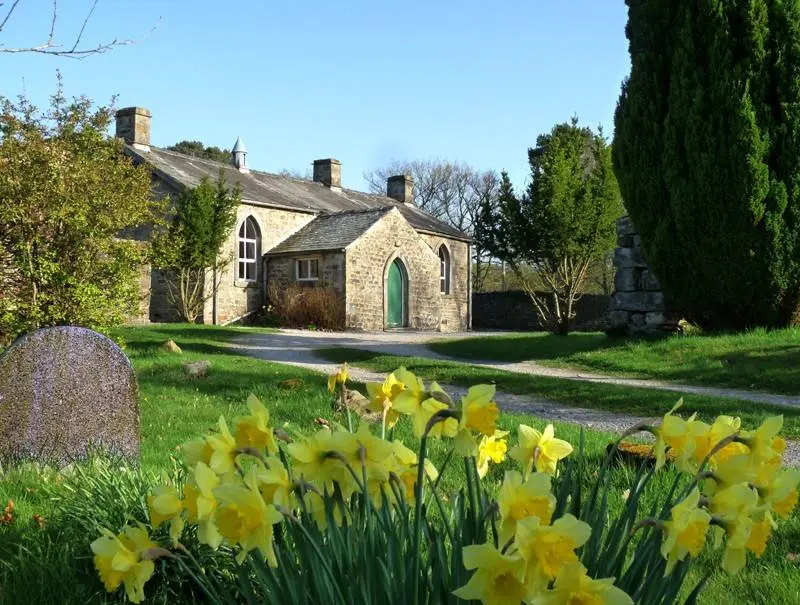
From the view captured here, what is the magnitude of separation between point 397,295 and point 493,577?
28.8 metres

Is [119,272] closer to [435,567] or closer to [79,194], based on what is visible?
[79,194]

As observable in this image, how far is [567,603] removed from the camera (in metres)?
1.35

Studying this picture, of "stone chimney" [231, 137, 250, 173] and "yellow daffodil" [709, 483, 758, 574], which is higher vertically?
"stone chimney" [231, 137, 250, 173]

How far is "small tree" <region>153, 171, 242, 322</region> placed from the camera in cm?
2484

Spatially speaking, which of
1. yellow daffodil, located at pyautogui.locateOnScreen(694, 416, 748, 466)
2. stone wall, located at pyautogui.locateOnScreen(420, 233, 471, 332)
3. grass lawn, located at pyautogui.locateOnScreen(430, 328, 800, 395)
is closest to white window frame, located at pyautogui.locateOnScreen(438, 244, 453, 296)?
stone wall, located at pyautogui.locateOnScreen(420, 233, 471, 332)

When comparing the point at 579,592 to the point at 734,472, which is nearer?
the point at 579,592

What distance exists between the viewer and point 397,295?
98.8 ft

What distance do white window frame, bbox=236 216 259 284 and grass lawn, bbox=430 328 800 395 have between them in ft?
44.0

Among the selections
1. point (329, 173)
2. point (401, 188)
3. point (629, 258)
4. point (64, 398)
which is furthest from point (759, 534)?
point (401, 188)

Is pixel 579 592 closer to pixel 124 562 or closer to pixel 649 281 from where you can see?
pixel 124 562

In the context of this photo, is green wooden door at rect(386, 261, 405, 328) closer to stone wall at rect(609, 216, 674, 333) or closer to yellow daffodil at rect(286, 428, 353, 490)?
stone wall at rect(609, 216, 674, 333)

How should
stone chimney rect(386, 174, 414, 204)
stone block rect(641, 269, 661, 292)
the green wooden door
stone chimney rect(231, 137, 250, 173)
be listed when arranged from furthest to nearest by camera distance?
stone chimney rect(386, 174, 414, 204) → stone chimney rect(231, 137, 250, 173) → the green wooden door → stone block rect(641, 269, 661, 292)

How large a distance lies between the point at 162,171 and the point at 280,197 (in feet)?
15.9

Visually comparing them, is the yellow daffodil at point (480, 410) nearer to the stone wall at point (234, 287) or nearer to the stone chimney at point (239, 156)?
the stone wall at point (234, 287)
